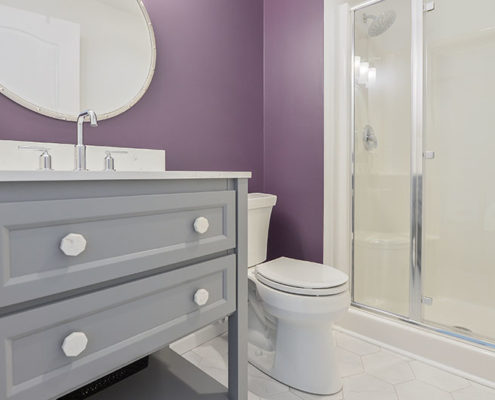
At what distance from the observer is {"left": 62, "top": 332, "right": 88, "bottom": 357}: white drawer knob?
0.71 m

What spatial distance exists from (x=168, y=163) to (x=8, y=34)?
2.44 ft

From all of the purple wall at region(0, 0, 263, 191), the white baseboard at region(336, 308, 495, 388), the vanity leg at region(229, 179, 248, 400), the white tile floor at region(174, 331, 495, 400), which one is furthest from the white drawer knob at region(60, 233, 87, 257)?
the white baseboard at region(336, 308, 495, 388)

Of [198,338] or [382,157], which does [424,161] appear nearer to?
[382,157]

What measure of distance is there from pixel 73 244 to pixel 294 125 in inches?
62.3

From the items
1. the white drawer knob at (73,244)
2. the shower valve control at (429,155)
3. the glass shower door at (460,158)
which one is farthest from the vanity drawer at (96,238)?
the glass shower door at (460,158)

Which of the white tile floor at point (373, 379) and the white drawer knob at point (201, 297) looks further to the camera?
the white tile floor at point (373, 379)

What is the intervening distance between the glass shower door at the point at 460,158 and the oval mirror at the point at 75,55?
147cm

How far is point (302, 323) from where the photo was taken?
135 centimetres

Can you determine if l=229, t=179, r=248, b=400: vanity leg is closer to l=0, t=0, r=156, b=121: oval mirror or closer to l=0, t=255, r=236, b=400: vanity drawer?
l=0, t=255, r=236, b=400: vanity drawer

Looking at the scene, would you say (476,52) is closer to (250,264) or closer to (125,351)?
(250,264)

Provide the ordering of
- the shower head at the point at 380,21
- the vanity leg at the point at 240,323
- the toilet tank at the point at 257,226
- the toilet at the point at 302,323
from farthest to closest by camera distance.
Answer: the shower head at the point at 380,21, the toilet tank at the point at 257,226, the toilet at the point at 302,323, the vanity leg at the point at 240,323

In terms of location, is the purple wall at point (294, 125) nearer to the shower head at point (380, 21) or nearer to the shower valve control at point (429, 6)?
the shower head at point (380, 21)

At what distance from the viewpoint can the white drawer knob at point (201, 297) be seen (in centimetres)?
97

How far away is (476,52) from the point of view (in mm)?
1837
